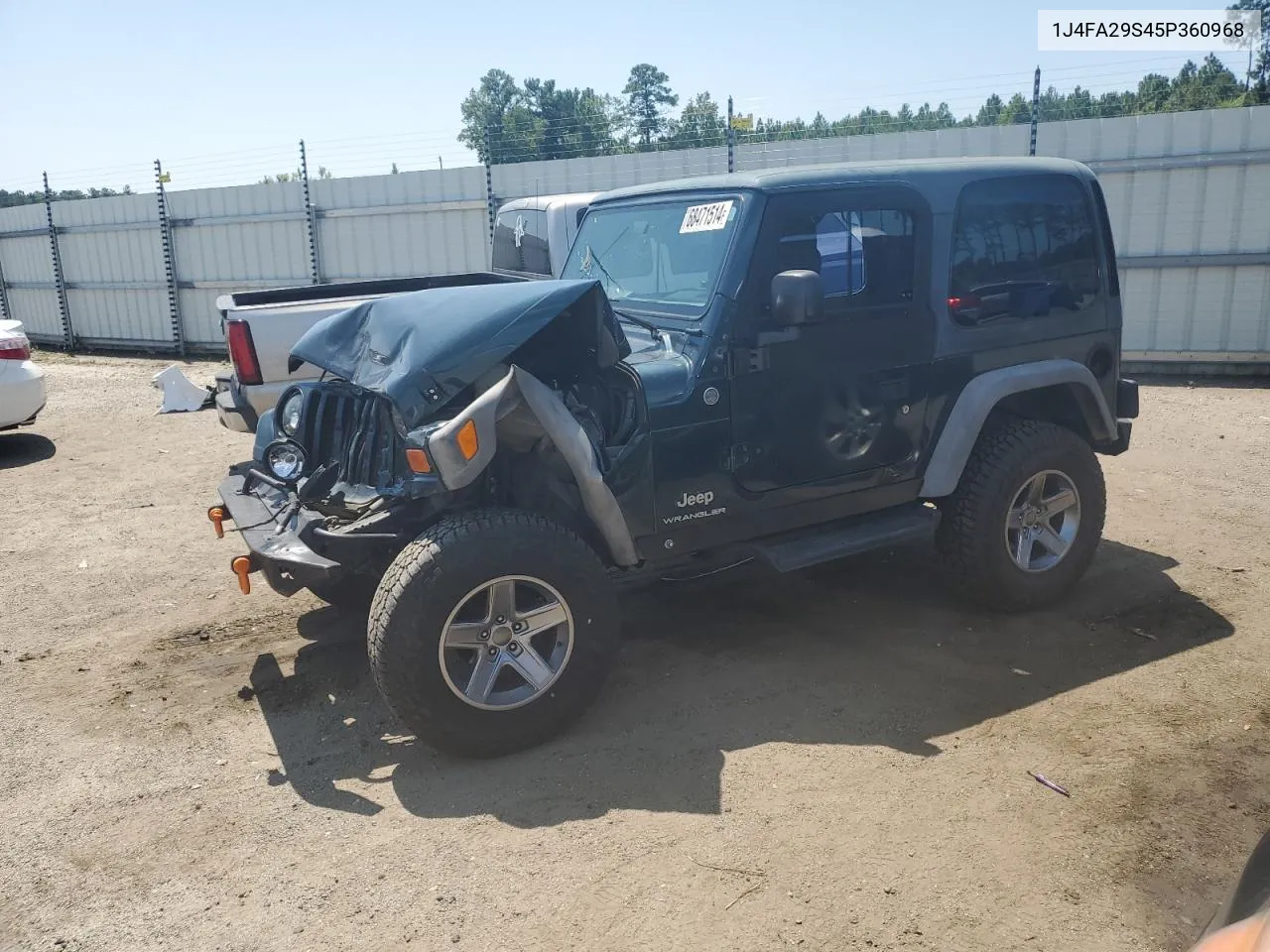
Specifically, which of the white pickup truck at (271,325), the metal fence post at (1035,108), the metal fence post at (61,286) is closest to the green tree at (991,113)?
the metal fence post at (1035,108)

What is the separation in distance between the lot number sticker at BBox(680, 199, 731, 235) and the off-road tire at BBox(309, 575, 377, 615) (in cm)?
231

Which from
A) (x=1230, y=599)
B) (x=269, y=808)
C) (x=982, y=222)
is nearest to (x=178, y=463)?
(x=269, y=808)

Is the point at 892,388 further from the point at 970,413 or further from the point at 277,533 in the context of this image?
the point at 277,533

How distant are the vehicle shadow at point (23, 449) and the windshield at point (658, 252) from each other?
6.67 m

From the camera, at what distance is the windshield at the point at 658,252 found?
450 centimetres

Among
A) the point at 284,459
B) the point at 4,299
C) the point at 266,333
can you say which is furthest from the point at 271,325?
the point at 4,299

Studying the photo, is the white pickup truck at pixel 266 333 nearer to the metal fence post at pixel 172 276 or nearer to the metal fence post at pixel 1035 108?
the metal fence post at pixel 1035 108

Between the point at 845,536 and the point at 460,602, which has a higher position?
the point at 460,602

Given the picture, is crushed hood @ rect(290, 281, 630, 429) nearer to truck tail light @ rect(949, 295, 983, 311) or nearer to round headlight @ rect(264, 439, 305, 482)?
Answer: round headlight @ rect(264, 439, 305, 482)

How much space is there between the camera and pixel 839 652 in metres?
4.81

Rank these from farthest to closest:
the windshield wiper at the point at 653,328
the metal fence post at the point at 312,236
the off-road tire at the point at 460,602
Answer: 1. the metal fence post at the point at 312,236
2. the windshield wiper at the point at 653,328
3. the off-road tire at the point at 460,602

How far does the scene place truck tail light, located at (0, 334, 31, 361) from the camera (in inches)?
377

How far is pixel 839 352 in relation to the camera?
4.55 metres

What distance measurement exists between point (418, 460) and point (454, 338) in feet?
1.61
